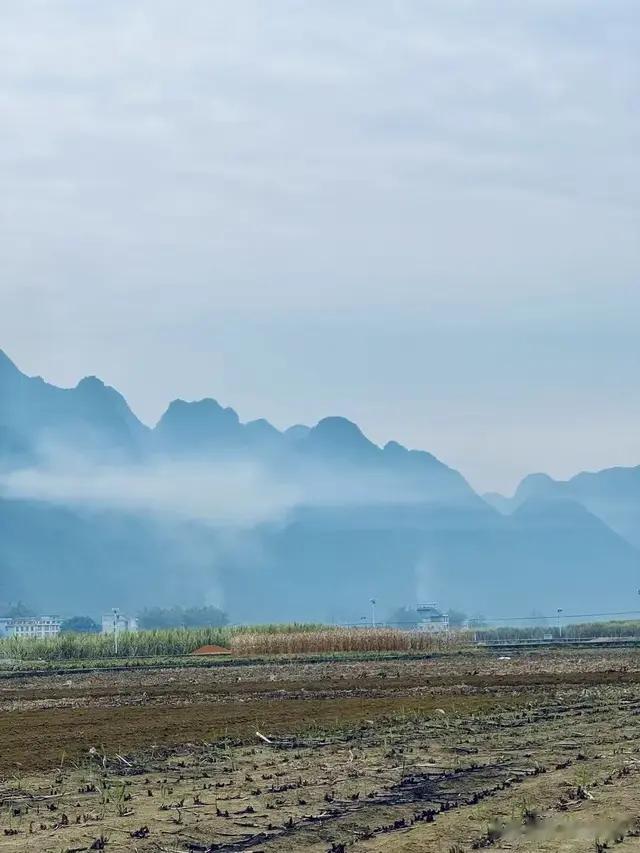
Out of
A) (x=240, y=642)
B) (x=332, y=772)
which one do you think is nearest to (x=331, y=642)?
(x=240, y=642)

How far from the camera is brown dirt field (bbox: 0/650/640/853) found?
543 inches

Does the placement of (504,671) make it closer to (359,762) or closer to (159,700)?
(159,700)

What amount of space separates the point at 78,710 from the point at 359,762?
15.6 meters

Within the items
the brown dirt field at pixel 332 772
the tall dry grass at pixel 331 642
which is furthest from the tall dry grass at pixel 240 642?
the brown dirt field at pixel 332 772

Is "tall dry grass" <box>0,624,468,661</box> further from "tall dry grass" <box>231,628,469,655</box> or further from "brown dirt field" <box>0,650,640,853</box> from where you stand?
"brown dirt field" <box>0,650,640,853</box>

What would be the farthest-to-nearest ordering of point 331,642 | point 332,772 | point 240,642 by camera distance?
point 240,642, point 331,642, point 332,772

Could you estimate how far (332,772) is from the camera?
18.2 m

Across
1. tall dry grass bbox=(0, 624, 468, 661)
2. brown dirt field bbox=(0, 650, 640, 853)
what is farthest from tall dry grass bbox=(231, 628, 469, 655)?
brown dirt field bbox=(0, 650, 640, 853)

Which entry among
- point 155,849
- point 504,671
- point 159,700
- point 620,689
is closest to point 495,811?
point 155,849

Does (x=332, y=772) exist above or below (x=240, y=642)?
above

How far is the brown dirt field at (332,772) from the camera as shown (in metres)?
13.8

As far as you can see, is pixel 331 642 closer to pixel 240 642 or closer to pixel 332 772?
pixel 240 642

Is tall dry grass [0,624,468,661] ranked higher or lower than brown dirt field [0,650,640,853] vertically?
lower

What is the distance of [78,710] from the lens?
109 feet
